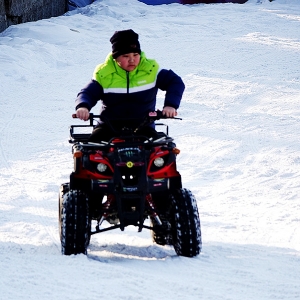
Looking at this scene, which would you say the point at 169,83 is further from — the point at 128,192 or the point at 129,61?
the point at 128,192

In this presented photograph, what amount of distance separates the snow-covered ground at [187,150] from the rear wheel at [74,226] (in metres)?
0.09

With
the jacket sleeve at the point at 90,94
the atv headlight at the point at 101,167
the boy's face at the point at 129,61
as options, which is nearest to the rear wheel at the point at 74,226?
the atv headlight at the point at 101,167

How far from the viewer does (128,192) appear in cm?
549

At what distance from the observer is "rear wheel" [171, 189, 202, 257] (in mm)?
5613

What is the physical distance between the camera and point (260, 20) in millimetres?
21734

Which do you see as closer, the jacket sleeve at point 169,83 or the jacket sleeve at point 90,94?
the jacket sleeve at point 90,94

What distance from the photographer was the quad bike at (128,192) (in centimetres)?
550

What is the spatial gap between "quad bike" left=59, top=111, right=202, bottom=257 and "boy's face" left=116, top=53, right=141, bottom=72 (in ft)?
1.31

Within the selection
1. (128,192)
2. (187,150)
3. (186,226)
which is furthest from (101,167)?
(187,150)

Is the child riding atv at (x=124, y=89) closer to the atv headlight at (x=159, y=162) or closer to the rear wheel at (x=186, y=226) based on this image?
the atv headlight at (x=159, y=162)

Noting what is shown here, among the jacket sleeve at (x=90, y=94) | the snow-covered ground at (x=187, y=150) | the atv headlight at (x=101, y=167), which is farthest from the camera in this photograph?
the jacket sleeve at (x=90, y=94)

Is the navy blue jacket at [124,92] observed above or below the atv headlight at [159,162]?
above

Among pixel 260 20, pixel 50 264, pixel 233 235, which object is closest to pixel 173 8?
pixel 260 20

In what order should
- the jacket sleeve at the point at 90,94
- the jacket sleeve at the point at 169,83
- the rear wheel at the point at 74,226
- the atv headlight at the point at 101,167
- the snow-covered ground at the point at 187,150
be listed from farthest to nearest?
the jacket sleeve at the point at 169,83 → the jacket sleeve at the point at 90,94 → the atv headlight at the point at 101,167 → the rear wheel at the point at 74,226 → the snow-covered ground at the point at 187,150
